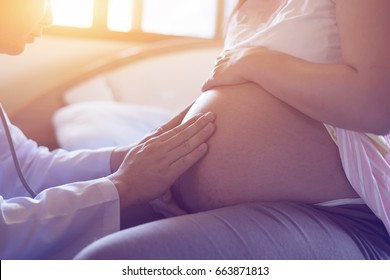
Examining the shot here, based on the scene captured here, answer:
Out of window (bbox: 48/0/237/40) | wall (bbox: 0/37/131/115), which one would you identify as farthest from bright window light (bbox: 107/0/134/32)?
wall (bbox: 0/37/131/115)

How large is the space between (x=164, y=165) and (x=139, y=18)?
5.62 feet

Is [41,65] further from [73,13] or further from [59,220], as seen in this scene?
[59,220]

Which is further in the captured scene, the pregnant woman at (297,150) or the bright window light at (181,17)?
the bright window light at (181,17)

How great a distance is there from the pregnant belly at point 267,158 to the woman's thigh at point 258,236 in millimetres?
33

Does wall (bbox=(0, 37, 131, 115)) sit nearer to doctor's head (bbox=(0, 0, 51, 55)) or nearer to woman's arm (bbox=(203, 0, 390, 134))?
doctor's head (bbox=(0, 0, 51, 55))

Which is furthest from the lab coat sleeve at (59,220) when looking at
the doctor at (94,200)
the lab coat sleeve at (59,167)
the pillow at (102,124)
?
the pillow at (102,124)

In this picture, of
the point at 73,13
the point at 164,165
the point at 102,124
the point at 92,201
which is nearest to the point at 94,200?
the point at 92,201

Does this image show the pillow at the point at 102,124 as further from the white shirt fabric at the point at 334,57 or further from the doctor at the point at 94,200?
the white shirt fabric at the point at 334,57

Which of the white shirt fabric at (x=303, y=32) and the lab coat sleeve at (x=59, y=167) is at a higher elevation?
the white shirt fabric at (x=303, y=32)

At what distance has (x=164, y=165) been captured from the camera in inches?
A: 33.6

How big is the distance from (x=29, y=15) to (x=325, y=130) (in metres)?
0.68

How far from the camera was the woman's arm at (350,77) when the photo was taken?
0.69 meters
